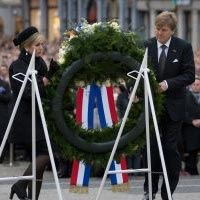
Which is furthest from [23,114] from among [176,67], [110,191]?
[110,191]

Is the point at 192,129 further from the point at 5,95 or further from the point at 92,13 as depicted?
the point at 92,13

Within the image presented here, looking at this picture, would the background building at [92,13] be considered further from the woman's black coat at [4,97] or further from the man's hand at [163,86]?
the man's hand at [163,86]

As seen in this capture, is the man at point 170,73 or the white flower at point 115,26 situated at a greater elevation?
the white flower at point 115,26

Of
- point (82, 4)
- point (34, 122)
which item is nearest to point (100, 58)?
point (34, 122)

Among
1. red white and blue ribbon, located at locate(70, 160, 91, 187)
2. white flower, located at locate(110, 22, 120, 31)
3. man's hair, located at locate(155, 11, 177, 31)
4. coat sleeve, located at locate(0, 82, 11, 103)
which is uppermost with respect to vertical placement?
man's hair, located at locate(155, 11, 177, 31)

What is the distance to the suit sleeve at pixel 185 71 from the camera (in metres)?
12.1

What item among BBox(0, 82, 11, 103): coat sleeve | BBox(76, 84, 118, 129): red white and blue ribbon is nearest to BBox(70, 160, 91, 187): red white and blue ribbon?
BBox(76, 84, 118, 129): red white and blue ribbon

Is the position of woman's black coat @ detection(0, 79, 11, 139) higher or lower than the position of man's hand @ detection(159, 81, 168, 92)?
higher

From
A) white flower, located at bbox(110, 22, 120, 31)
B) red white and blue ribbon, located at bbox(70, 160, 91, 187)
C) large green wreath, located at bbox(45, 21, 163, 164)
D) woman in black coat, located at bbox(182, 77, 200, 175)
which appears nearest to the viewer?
large green wreath, located at bbox(45, 21, 163, 164)

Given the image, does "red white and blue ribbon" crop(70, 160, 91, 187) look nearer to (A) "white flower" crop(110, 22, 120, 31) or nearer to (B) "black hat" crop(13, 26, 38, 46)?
(B) "black hat" crop(13, 26, 38, 46)

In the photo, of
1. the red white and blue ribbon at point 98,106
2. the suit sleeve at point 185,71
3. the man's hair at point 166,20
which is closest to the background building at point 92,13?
the red white and blue ribbon at point 98,106

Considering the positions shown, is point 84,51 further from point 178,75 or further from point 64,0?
point 64,0

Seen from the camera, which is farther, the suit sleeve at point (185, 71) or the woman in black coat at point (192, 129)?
the woman in black coat at point (192, 129)

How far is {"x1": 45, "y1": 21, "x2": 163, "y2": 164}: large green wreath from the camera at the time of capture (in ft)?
38.2
